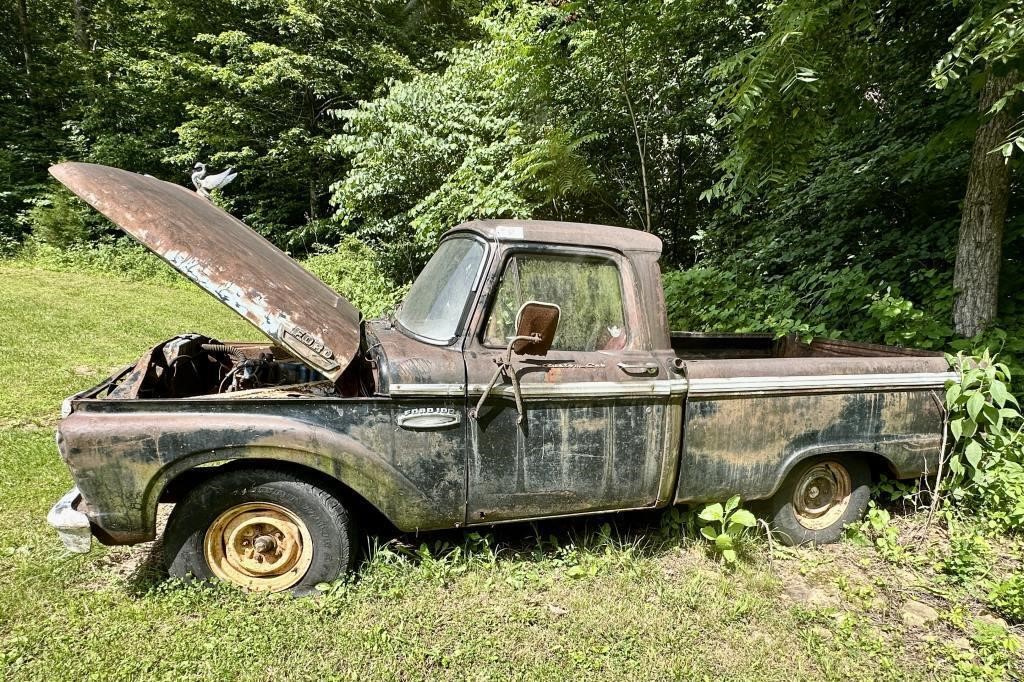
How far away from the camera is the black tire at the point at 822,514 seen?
11.1 ft

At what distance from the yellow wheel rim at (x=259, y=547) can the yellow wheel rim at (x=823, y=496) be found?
289 centimetres

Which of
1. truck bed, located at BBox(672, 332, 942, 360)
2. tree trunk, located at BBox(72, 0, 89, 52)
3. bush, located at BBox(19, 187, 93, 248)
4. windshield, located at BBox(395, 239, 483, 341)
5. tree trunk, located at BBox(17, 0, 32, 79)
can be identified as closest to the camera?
windshield, located at BBox(395, 239, 483, 341)

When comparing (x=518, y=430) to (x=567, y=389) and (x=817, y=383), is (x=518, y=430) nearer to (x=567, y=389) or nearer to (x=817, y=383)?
(x=567, y=389)

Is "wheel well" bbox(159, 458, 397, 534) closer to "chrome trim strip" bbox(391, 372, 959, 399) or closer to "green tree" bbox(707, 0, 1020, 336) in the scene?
"chrome trim strip" bbox(391, 372, 959, 399)

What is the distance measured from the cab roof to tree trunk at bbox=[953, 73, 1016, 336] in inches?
120

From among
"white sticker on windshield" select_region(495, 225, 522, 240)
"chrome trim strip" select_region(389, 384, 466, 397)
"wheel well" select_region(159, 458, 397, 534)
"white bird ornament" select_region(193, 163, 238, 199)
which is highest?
"white bird ornament" select_region(193, 163, 238, 199)

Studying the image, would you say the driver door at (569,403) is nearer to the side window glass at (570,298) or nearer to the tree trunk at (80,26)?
the side window glass at (570,298)

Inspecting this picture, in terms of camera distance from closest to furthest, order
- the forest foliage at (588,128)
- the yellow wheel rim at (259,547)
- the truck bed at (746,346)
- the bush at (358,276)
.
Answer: the yellow wheel rim at (259,547) → the truck bed at (746,346) → the forest foliage at (588,128) → the bush at (358,276)

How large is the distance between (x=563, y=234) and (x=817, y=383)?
65.9 inches

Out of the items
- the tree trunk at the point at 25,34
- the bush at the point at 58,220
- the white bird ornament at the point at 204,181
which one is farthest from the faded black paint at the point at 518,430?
the tree trunk at the point at 25,34

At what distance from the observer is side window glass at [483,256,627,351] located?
2879 millimetres

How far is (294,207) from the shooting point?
17562 millimetres

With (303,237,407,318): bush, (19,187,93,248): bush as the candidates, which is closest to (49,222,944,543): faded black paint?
(303,237,407,318): bush

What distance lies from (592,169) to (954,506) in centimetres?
705
